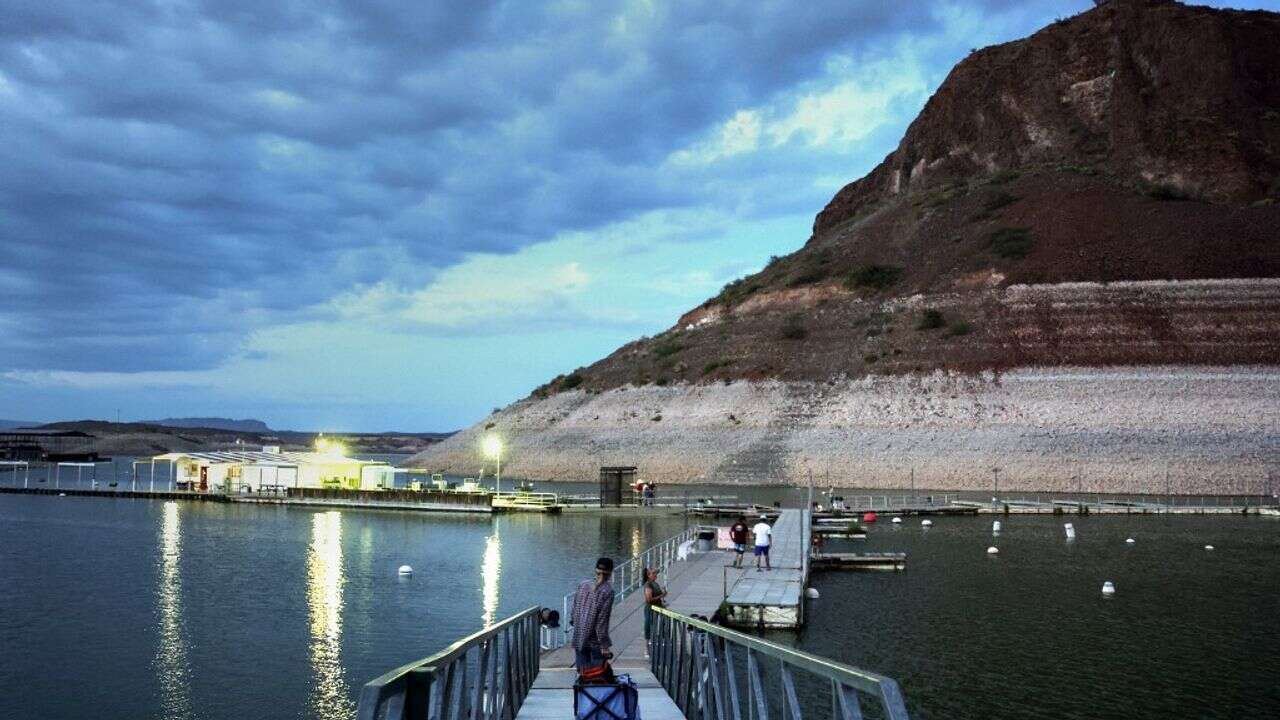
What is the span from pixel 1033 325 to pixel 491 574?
8254 centimetres

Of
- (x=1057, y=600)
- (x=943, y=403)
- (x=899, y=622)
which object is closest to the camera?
(x=899, y=622)

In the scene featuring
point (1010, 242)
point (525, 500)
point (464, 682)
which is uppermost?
point (1010, 242)

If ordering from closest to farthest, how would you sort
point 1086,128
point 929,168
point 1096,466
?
point 1096,466 → point 1086,128 → point 929,168

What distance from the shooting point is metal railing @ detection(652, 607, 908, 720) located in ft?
23.6

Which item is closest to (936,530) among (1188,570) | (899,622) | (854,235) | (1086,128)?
(1188,570)

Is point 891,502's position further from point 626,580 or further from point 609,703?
point 609,703

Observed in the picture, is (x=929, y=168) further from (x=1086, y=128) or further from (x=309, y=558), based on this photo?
(x=309, y=558)

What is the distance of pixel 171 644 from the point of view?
97.2 ft

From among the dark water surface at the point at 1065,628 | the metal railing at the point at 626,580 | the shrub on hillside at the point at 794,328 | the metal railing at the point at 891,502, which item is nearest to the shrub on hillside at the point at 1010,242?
the shrub on hillside at the point at 794,328

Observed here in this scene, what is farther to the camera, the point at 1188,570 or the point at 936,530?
the point at 936,530

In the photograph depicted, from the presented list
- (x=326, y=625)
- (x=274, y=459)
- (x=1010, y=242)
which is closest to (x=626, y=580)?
(x=326, y=625)

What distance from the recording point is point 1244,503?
256 ft

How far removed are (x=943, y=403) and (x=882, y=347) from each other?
14740mm

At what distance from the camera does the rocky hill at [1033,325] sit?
3634 inches
